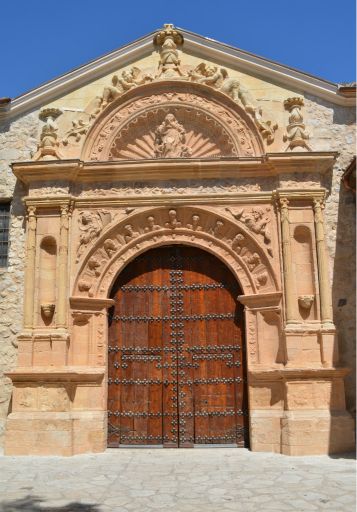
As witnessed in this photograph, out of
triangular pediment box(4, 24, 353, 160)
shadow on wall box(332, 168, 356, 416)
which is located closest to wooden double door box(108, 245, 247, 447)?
shadow on wall box(332, 168, 356, 416)

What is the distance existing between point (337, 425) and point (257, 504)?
301cm

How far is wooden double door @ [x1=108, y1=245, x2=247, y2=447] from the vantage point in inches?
321

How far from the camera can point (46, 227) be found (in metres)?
8.54

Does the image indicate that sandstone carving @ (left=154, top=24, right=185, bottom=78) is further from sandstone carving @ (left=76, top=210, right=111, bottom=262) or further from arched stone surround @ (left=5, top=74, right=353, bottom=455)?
sandstone carving @ (left=76, top=210, right=111, bottom=262)

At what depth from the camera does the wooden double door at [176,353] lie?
815 centimetres

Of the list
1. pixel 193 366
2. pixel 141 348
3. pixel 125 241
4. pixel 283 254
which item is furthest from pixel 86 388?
pixel 283 254

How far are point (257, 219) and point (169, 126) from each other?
7.26 feet

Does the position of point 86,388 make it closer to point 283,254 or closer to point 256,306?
point 256,306

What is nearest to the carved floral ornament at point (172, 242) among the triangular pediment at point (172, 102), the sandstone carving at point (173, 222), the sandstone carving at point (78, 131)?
the sandstone carving at point (173, 222)

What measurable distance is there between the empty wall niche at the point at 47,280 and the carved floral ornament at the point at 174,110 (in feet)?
4.74

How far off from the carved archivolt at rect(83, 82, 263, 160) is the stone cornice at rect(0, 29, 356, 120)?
2.30ft

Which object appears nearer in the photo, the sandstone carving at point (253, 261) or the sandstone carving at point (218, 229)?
the sandstone carving at point (253, 261)

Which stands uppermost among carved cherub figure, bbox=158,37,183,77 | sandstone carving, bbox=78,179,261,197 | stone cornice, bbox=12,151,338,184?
carved cherub figure, bbox=158,37,183,77

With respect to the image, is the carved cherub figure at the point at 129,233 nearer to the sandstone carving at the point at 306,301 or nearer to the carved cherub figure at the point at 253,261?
the carved cherub figure at the point at 253,261
